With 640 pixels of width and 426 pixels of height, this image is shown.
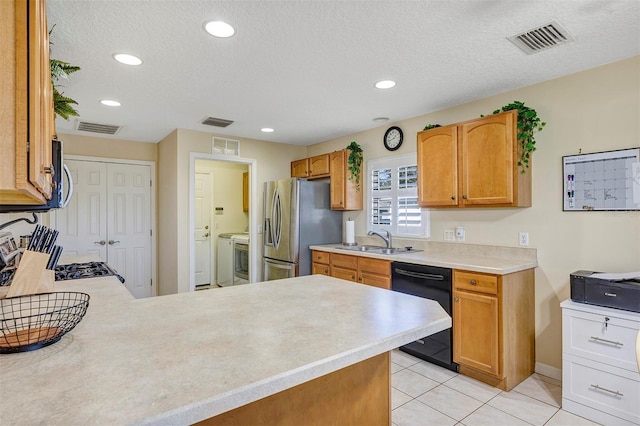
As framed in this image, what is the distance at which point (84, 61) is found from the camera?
238cm

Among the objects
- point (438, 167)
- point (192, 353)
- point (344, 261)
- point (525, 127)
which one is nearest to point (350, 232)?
point (344, 261)

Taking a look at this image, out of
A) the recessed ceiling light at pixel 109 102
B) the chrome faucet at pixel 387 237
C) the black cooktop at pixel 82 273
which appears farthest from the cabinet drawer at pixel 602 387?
the recessed ceiling light at pixel 109 102

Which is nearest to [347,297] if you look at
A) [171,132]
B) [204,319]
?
[204,319]

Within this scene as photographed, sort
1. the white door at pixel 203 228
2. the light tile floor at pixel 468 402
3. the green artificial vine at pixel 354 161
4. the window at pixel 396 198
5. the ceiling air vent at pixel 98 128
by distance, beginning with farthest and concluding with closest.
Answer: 1. the white door at pixel 203 228
2. the green artificial vine at pixel 354 161
3. the ceiling air vent at pixel 98 128
4. the window at pixel 396 198
5. the light tile floor at pixel 468 402

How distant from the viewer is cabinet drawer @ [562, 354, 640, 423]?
2.05m

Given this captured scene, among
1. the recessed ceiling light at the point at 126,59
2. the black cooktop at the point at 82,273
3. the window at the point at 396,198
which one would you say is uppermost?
the recessed ceiling light at the point at 126,59

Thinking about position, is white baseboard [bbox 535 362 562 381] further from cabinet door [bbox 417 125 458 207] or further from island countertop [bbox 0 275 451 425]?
island countertop [bbox 0 275 451 425]

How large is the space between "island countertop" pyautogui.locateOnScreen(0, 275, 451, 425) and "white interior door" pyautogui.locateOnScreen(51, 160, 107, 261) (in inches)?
146

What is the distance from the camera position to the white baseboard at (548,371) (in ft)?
8.86

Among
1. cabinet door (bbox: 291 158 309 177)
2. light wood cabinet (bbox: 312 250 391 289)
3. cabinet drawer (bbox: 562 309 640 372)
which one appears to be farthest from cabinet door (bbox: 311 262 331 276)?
cabinet drawer (bbox: 562 309 640 372)

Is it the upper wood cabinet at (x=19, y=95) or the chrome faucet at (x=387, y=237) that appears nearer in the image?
Answer: the upper wood cabinet at (x=19, y=95)

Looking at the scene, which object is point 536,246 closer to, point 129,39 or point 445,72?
point 445,72

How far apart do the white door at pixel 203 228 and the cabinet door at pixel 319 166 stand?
2.44 m

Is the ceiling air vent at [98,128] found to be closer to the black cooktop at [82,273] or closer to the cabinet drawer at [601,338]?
the black cooktop at [82,273]
